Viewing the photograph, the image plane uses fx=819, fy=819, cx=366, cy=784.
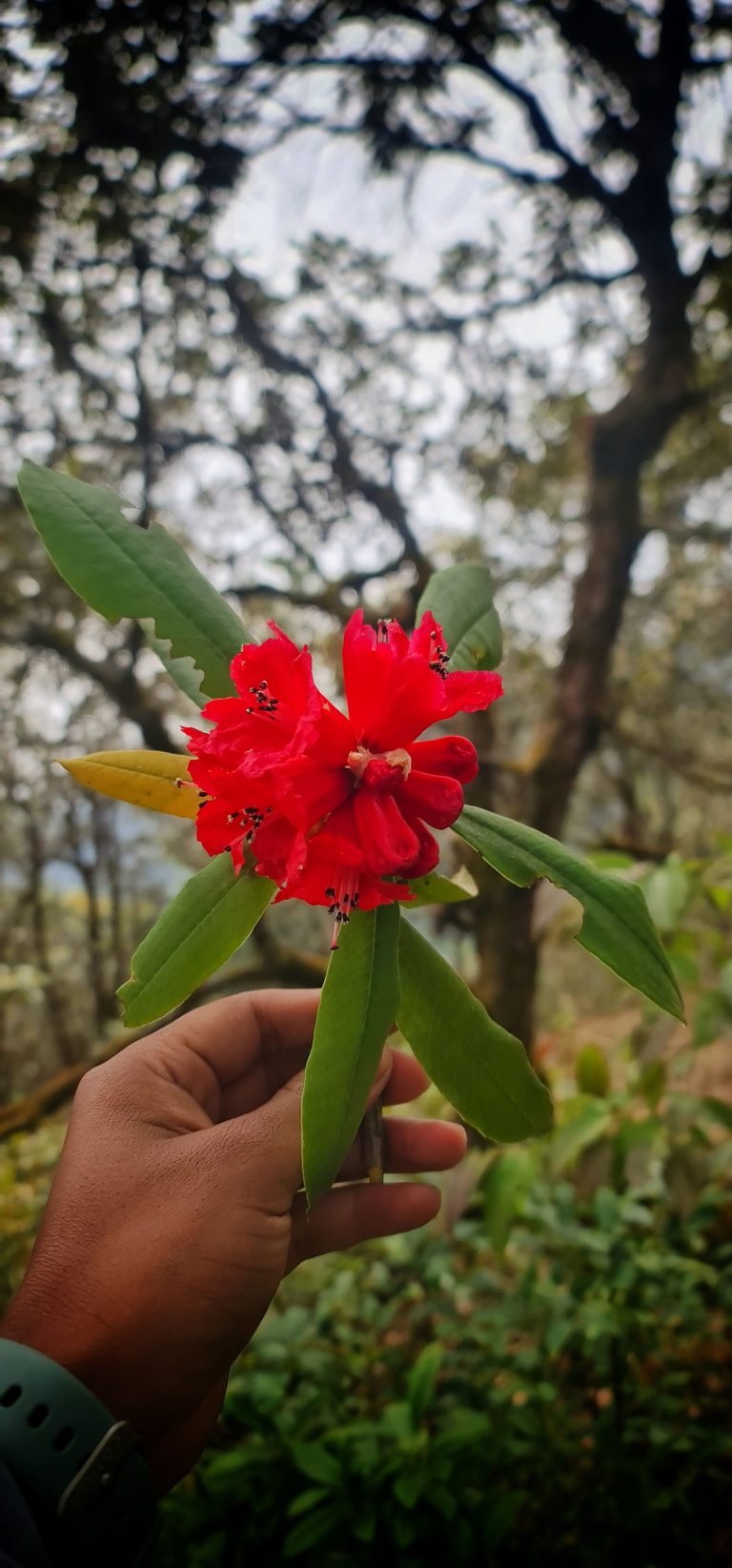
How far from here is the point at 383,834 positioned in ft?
2.86

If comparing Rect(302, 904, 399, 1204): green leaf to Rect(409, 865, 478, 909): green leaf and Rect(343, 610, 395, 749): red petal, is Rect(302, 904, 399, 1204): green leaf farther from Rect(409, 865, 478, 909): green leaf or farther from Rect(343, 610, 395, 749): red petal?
Rect(343, 610, 395, 749): red petal

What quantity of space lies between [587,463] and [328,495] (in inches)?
58.4

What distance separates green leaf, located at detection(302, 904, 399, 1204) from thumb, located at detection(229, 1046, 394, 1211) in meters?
0.13

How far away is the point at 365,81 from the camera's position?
3.85 m

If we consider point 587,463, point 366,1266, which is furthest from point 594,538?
point 366,1266

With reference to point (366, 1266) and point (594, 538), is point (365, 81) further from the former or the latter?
point (366, 1266)

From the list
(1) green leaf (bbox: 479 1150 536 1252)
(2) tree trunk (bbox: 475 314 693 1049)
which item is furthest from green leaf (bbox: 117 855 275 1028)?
(2) tree trunk (bbox: 475 314 693 1049)

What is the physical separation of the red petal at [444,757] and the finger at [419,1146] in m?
0.69

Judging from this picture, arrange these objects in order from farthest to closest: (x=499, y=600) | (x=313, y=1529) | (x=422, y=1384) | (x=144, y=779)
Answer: (x=499, y=600) → (x=422, y=1384) → (x=313, y=1529) → (x=144, y=779)

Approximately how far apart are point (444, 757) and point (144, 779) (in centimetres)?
39

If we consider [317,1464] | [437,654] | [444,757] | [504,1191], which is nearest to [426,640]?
[437,654]

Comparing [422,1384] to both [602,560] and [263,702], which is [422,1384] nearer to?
[263,702]

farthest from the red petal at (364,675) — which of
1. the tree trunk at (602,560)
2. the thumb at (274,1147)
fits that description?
the tree trunk at (602,560)

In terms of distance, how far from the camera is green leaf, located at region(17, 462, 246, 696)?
101 centimetres
